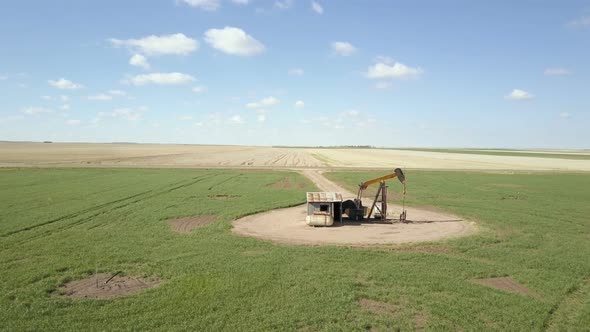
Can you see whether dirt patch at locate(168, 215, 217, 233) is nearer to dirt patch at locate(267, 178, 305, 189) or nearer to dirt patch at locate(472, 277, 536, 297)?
dirt patch at locate(472, 277, 536, 297)

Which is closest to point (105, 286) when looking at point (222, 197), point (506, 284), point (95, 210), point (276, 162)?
point (506, 284)

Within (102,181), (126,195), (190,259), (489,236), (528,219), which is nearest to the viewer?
(190,259)

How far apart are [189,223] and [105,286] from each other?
11.1m

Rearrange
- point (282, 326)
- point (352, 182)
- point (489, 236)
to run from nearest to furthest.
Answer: point (282, 326), point (489, 236), point (352, 182)

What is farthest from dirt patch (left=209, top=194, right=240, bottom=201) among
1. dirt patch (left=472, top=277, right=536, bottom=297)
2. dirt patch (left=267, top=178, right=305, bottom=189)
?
dirt patch (left=472, top=277, right=536, bottom=297)

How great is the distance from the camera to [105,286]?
1454 centimetres

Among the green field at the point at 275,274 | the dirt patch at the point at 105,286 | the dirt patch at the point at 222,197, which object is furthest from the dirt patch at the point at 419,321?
the dirt patch at the point at 222,197

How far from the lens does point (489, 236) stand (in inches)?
898

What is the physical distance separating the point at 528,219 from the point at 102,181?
146 feet

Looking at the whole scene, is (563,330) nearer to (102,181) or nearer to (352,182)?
(352,182)

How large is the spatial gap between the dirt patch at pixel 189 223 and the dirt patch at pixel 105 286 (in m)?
8.12

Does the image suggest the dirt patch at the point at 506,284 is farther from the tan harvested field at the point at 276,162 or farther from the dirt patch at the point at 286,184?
the tan harvested field at the point at 276,162

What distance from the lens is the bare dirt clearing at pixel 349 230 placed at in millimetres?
22078

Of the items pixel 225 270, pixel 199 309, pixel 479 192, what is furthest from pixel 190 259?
pixel 479 192
